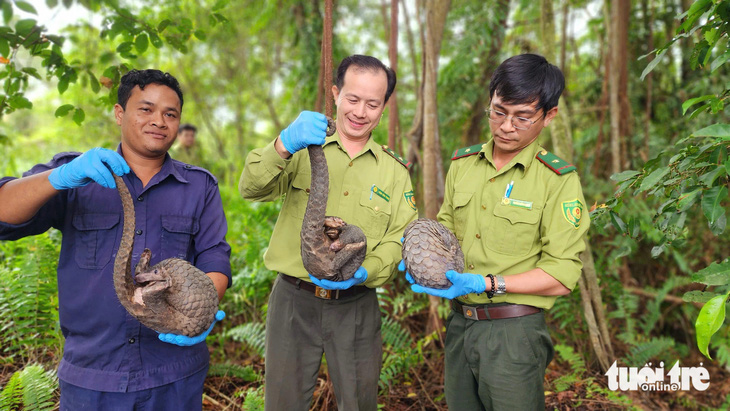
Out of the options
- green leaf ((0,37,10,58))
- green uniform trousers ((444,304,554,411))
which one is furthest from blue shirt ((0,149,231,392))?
green uniform trousers ((444,304,554,411))

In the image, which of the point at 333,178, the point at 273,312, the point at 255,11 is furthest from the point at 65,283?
the point at 255,11

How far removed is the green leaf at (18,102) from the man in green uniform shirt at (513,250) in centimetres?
286

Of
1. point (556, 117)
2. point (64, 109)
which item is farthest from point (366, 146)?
point (556, 117)

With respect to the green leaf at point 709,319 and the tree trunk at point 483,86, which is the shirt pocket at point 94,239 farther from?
the tree trunk at point 483,86

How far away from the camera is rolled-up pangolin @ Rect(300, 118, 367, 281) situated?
88.8 inches

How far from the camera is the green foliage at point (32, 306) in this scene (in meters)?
3.54

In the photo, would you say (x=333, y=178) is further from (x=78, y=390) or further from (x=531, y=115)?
(x=78, y=390)

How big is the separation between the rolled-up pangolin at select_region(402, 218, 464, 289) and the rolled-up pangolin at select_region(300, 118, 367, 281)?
26cm

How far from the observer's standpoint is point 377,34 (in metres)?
12.5

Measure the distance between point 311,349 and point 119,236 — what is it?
3.79 feet

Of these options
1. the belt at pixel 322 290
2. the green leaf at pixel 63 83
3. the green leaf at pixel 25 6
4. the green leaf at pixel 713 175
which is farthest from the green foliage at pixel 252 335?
the green leaf at pixel 713 175

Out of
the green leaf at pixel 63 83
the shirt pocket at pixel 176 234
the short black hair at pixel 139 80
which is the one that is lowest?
the shirt pocket at pixel 176 234

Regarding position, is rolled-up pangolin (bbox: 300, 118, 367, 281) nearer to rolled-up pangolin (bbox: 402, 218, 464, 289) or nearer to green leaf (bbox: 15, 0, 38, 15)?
rolled-up pangolin (bbox: 402, 218, 464, 289)

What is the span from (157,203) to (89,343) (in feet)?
2.32
